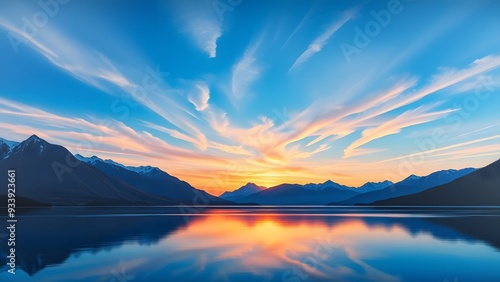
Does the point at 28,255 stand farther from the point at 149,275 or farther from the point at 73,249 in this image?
the point at 149,275

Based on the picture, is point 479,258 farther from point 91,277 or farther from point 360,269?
point 91,277

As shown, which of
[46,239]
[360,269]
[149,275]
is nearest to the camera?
[149,275]

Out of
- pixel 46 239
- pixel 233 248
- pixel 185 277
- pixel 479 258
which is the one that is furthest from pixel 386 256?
pixel 46 239

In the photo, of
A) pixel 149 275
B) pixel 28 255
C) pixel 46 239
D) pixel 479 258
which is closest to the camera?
pixel 149 275

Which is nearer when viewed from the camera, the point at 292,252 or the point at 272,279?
the point at 272,279

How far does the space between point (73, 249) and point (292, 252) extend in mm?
25085

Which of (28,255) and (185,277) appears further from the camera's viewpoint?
(28,255)

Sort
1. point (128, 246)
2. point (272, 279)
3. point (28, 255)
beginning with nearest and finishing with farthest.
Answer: point (272, 279), point (28, 255), point (128, 246)

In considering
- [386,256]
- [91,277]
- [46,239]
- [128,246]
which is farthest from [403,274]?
[46,239]

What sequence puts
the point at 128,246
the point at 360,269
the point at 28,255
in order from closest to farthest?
the point at 360,269, the point at 28,255, the point at 128,246

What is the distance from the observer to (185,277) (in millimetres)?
29812

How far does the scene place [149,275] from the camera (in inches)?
Answer: 1206

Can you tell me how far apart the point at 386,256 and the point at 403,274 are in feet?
32.4

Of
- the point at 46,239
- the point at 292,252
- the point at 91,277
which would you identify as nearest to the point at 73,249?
the point at 46,239
